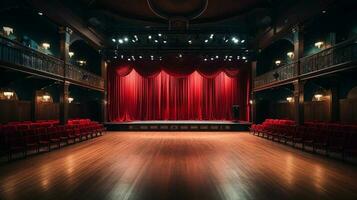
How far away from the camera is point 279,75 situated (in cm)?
1487

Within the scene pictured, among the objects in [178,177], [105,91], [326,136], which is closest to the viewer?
[178,177]

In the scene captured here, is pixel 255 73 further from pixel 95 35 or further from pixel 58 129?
pixel 58 129

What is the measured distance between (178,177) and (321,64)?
8525mm

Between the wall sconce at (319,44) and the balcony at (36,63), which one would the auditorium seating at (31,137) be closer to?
the balcony at (36,63)

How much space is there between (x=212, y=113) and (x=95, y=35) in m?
11.2

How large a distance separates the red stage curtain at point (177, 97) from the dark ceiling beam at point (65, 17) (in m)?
5.18

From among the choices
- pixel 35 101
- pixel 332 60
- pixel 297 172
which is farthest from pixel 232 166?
pixel 35 101

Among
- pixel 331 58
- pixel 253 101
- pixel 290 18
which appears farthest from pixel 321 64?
→ pixel 253 101

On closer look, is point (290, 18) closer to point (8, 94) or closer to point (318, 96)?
point (318, 96)

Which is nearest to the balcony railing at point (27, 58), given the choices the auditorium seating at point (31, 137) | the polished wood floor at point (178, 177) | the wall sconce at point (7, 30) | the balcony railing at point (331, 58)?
the wall sconce at point (7, 30)

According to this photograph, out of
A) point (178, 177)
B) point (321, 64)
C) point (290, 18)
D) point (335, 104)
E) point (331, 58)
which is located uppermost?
point (290, 18)

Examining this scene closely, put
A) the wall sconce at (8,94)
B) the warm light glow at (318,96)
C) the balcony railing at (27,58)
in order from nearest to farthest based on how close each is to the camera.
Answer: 1. the balcony railing at (27,58)
2. the wall sconce at (8,94)
3. the warm light glow at (318,96)

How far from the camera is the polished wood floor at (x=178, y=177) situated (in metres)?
4.84

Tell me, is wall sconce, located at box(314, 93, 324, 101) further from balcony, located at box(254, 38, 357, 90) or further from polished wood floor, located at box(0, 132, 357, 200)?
polished wood floor, located at box(0, 132, 357, 200)
